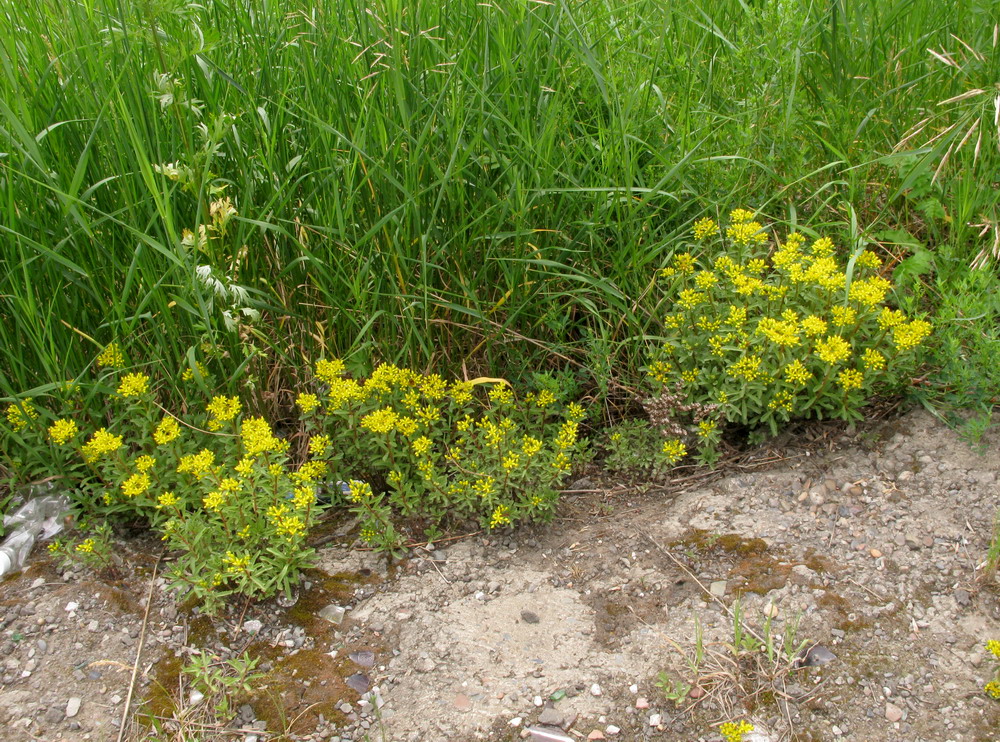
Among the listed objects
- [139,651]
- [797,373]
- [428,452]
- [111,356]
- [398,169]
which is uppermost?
[398,169]

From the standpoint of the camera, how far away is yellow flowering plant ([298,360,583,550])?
8.37ft

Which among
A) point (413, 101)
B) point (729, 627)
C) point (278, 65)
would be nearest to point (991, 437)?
point (729, 627)

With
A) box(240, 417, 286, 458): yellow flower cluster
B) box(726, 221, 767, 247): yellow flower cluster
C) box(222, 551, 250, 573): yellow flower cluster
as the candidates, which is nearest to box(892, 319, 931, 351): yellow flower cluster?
box(726, 221, 767, 247): yellow flower cluster

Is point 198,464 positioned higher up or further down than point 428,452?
higher up

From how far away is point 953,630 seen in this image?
7.11ft

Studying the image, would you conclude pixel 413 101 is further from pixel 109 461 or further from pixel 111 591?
pixel 111 591

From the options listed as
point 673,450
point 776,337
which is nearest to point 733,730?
point 673,450

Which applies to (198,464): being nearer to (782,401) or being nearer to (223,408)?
(223,408)

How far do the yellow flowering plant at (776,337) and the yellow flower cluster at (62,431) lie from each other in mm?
1738

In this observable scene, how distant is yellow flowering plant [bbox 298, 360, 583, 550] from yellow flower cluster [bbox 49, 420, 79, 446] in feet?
2.06

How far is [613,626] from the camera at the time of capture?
2.30 metres

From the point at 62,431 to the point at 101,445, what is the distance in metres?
0.15

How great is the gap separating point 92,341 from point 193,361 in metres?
0.42

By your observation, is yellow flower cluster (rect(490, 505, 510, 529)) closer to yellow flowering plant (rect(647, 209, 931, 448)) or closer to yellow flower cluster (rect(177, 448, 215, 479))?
yellow flowering plant (rect(647, 209, 931, 448))
